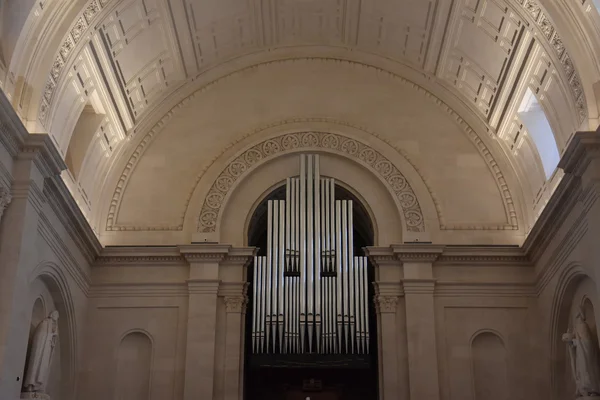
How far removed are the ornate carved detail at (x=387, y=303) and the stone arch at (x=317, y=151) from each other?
1530 mm

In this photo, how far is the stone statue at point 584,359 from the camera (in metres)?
14.7

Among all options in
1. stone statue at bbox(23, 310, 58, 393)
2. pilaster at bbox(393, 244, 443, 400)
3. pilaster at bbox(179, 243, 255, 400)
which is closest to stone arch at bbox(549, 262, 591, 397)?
pilaster at bbox(393, 244, 443, 400)

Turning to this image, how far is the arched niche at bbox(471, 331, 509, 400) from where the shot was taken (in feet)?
56.5

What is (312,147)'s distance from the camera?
19.3 metres

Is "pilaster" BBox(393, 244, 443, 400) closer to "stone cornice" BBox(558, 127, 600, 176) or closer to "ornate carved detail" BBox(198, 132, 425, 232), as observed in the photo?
"ornate carved detail" BBox(198, 132, 425, 232)

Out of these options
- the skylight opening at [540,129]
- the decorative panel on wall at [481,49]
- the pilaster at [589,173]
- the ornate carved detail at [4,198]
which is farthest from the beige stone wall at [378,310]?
the decorative panel on wall at [481,49]

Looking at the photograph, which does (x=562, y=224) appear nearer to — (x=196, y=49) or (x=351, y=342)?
(x=351, y=342)

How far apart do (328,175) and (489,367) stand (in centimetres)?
529

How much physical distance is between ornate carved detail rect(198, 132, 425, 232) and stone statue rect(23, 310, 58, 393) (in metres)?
4.42

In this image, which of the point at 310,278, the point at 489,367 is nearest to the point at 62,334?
the point at 310,278

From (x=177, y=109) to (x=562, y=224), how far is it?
347 inches

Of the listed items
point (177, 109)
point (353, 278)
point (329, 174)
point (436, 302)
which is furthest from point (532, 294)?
point (177, 109)

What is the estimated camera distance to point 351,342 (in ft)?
57.5

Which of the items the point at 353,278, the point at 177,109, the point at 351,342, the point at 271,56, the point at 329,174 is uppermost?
the point at 271,56
